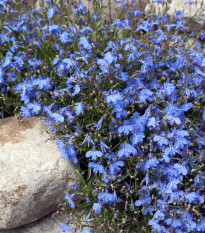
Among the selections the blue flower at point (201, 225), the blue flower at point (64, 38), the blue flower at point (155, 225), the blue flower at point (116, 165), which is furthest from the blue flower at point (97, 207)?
the blue flower at point (64, 38)

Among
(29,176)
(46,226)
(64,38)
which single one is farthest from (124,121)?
(46,226)

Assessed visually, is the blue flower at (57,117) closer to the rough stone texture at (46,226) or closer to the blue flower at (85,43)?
the blue flower at (85,43)

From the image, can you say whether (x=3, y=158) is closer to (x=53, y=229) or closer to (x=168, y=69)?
(x=53, y=229)

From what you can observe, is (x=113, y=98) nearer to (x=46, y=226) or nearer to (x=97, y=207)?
(x=97, y=207)

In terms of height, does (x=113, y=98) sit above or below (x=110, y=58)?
below

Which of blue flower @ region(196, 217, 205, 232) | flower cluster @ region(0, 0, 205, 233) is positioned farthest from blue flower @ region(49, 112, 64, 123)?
blue flower @ region(196, 217, 205, 232)

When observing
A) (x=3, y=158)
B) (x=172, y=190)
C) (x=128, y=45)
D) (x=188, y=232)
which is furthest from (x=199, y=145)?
(x=3, y=158)
